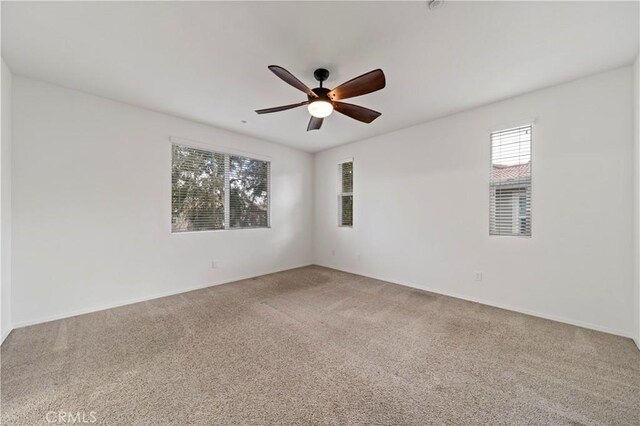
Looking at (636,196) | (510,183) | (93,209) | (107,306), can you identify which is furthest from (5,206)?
(636,196)

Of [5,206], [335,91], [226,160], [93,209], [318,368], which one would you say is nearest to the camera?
[318,368]

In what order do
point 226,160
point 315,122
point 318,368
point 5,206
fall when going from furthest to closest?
point 226,160, point 315,122, point 5,206, point 318,368

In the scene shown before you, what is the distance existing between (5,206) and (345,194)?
4689 mm

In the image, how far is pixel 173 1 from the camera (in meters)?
1.73

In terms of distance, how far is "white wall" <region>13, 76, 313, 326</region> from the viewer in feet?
8.83

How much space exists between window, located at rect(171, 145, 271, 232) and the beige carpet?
1501 millimetres

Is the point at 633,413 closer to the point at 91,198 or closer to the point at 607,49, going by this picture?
the point at 607,49

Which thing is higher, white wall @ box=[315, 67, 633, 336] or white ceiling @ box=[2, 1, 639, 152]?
white ceiling @ box=[2, 1, 639, 152]

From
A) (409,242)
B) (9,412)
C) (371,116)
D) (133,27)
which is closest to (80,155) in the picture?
(133,27)

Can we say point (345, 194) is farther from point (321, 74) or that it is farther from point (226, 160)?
point (321, 74)

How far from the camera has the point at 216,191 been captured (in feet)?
14.0

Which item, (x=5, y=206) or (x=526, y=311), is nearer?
(x=5, y=206)

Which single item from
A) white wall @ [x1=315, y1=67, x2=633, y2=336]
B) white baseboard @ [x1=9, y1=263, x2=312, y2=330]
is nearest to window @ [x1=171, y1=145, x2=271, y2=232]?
white baseboard @ [x1=9, y1=263, x2=312, y2=330]

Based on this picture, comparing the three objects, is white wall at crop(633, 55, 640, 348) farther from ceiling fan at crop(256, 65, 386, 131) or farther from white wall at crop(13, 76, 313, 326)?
white wall at crop(13, 76, 313, 326)
